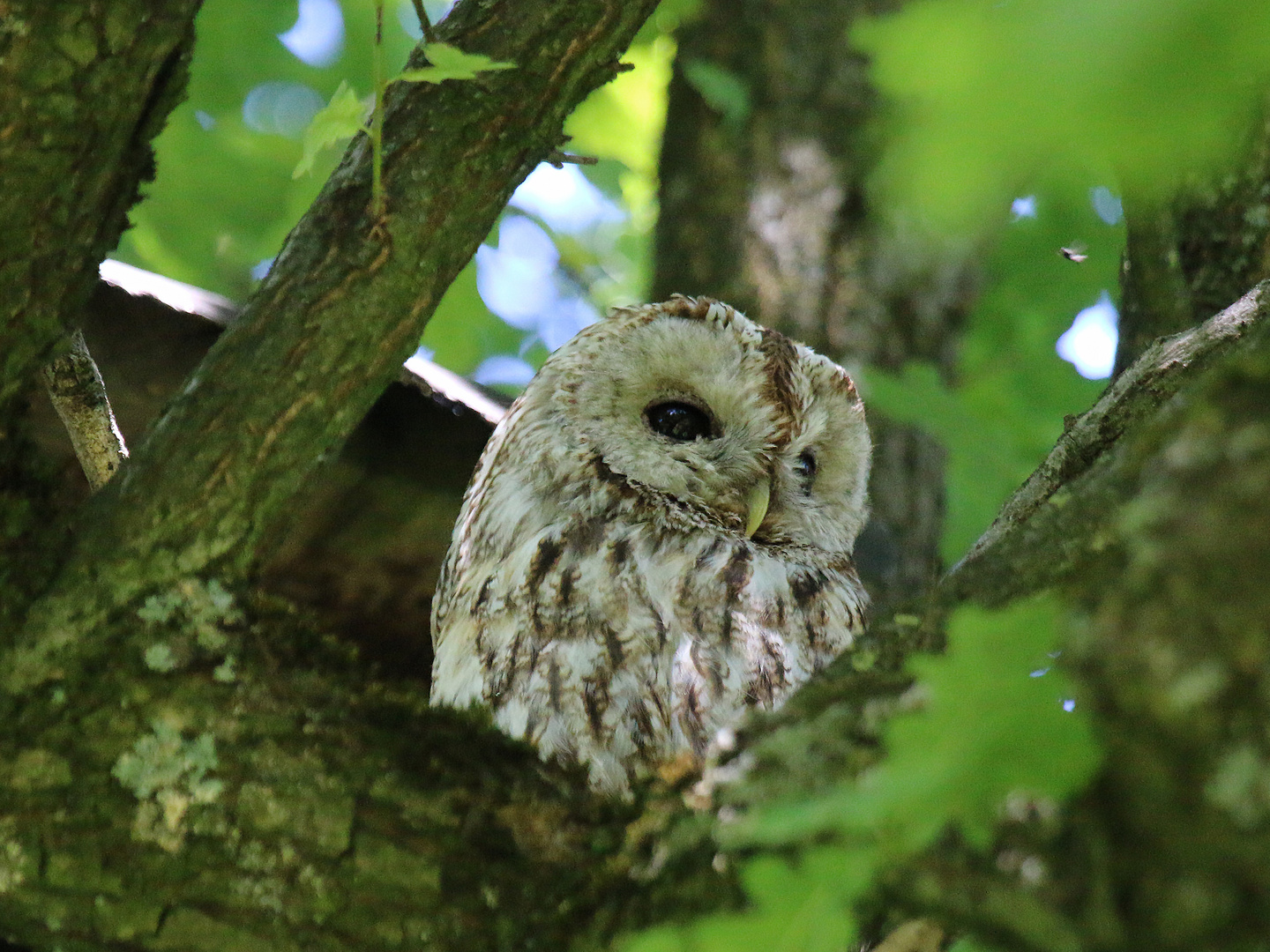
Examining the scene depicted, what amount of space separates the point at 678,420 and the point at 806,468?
44 centimetres

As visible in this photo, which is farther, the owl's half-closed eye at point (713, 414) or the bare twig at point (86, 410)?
the owl's half-closed eye at point (713, 414)

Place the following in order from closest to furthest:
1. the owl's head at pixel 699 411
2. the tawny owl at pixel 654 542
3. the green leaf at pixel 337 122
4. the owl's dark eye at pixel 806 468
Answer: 1. the green leaf at pixel 337 122
2. the tawny owl at pixel 654 542
3. the owl's head at pixel 699 411
4. the owl's dark eye at pixel 806 468

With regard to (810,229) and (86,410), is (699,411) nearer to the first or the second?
(810,229)

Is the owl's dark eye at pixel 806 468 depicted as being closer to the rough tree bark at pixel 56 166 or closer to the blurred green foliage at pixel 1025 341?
the blurred green foliage at pixel 1025 341

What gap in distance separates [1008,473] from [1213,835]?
1.84 m

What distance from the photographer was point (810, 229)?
351 centimetres

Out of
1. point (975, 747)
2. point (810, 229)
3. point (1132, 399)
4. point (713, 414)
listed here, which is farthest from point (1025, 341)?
point (975, 747)

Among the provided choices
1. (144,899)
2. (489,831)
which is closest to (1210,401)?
(489,831)

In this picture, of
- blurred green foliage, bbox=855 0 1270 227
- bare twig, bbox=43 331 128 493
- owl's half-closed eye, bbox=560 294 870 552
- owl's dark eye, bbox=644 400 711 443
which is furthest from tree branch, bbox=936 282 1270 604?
bare twig, bbox=43 331 128 493

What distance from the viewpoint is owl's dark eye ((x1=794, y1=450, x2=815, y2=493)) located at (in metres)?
3.01

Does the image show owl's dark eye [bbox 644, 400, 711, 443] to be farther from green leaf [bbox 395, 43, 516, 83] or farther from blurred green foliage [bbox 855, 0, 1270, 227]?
blurred green foliage [bbox 855, 0, 1270, 227]

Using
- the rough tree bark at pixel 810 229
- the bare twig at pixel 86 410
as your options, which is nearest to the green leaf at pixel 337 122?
the bare twig at pixel 86 410

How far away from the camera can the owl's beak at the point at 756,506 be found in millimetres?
2691

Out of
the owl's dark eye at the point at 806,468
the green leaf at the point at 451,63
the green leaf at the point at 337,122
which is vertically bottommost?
the green leaf at the point at 337,122
